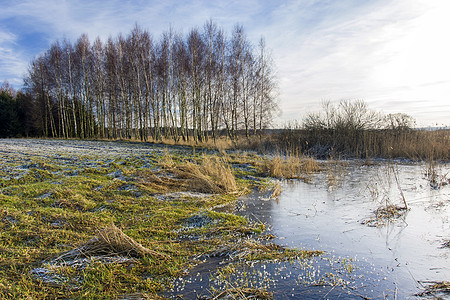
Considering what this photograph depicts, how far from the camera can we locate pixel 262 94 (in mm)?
21328

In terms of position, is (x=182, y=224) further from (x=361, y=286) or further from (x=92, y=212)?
(x=361, y=286)

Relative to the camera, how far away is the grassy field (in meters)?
2.41

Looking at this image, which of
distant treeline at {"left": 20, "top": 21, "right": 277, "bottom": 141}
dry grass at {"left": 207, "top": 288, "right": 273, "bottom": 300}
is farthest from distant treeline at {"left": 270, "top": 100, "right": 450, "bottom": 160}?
dry grass at {"left": 207, "top": 288, "right": 273, "bottom": 300}

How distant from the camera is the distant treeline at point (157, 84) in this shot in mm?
21297

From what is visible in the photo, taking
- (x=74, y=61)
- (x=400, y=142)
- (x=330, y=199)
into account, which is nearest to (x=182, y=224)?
(x=330, y=199)

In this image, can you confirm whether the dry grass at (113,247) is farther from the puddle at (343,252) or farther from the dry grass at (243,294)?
the dry grass at (243,294)

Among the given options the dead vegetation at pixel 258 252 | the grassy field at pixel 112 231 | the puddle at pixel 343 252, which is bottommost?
the puddle at pixel 343 252

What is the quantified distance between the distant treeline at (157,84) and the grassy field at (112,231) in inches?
602

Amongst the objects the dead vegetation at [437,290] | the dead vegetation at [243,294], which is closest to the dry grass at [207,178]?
the dead vegetation at [243,294]

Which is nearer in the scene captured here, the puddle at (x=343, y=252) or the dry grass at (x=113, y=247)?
the puddle at (x=343, y=252)

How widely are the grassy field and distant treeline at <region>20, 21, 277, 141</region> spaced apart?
15.3 meters

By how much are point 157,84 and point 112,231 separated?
72.7 feet

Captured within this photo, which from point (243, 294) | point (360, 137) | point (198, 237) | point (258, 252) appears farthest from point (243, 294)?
point (360, 137)

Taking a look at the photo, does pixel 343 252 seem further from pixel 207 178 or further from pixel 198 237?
pixel 207 178
